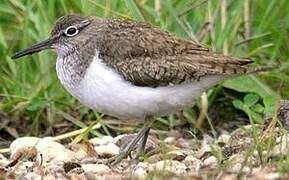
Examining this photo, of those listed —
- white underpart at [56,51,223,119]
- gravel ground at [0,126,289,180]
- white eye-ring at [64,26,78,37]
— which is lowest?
gravel ground at [0,126,289,180]

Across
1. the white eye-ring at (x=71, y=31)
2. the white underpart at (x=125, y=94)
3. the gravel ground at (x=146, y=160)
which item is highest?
the white eye-ring at (x=71, y=31)

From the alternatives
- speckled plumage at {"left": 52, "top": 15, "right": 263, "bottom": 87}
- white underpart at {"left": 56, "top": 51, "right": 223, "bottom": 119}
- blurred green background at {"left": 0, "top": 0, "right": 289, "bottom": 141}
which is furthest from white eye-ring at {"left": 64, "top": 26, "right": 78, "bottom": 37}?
blurred green background at {"left": 0, "top": 0, "right": 289, "bottom": 141}

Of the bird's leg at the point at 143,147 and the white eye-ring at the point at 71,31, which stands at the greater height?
the white eye-ring at the point at 71,31

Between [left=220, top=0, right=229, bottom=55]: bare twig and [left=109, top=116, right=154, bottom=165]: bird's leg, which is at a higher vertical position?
[left=220, top=0, right=229, bottom=55]: bare twig

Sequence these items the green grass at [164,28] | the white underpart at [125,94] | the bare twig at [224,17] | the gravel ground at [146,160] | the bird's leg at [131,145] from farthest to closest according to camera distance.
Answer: the bare twig at [224,17] < the green grass at [164,28] < the bird's leg at [131,145] < the white underpart at [125,94] < the gravel ground at [146,160]

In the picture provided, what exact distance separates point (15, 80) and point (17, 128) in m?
0.40

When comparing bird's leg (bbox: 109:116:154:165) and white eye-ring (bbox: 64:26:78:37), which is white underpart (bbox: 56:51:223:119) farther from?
white eye-ring (bbox: 64:26:78:37)

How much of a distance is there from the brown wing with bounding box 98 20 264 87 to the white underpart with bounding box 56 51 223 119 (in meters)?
0.05

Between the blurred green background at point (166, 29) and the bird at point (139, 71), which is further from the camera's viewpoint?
the blurred green background at point (166, 29)

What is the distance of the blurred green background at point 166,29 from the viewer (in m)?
8.11

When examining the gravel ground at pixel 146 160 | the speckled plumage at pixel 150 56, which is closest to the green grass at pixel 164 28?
the gravel ground at pixel 146 160

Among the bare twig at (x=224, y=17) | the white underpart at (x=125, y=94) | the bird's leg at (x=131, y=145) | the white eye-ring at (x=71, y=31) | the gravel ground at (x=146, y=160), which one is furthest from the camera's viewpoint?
the bare twig at (x=224, y=17)

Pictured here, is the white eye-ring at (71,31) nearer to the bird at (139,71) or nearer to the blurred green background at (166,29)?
the bird at (139,71)

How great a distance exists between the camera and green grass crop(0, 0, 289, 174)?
8.10 m
